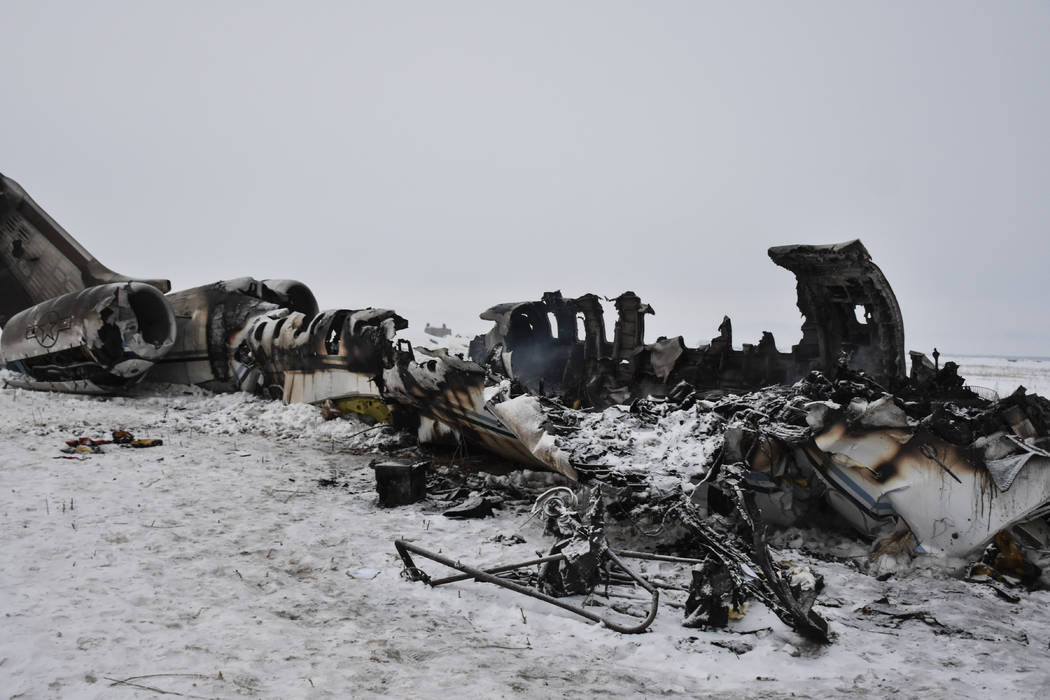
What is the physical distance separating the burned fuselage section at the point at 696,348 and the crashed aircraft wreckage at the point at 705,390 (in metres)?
0.03

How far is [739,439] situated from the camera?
19.6ft

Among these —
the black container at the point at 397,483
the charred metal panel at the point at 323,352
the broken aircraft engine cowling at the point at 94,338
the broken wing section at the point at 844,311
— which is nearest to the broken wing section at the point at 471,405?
the charred metal panel at the point at 323,352

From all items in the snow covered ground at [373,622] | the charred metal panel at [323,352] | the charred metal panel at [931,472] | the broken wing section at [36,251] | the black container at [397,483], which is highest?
the broken wing section at [36,251]

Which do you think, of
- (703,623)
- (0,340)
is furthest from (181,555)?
(0,340)

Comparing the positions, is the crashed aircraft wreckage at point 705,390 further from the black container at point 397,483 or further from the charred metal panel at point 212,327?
the black container at point 397,483

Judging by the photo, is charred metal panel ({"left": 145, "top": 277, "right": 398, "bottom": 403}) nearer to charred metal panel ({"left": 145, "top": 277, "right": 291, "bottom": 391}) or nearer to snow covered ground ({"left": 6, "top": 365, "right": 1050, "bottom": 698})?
charred metal panel ({"left": 145, "top": 277, "right": 291, "bottom": 391})

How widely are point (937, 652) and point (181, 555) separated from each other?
577 centimetres

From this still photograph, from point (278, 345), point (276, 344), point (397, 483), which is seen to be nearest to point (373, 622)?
point (397, 483)

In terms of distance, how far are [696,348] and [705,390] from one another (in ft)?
2.10

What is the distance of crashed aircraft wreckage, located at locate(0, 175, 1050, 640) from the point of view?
17.0ft

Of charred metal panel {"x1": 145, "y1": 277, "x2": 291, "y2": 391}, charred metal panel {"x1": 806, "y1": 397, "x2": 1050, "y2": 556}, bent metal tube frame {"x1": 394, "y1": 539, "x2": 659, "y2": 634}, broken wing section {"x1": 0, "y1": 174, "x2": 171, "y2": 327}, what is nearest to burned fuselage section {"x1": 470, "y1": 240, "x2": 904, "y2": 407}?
charred metal panel {"x1": 806, "y1": 397, "x2": 1050, "y2": 556}

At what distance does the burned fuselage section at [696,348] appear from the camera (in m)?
8.59

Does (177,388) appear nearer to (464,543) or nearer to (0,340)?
(0,340)

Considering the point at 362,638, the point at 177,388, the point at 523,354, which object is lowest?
the point at 362,638
